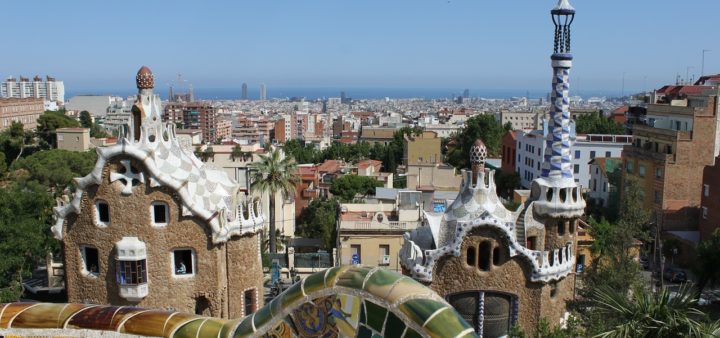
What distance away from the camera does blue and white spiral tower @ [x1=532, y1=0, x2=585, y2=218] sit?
23.7 metres

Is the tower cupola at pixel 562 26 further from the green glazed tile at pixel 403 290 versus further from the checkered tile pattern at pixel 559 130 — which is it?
the green glazed tile at pixel 403 290

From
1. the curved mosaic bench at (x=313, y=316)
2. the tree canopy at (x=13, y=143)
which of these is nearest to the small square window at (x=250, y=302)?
the curved mosaic bench at (x=313, y=316)

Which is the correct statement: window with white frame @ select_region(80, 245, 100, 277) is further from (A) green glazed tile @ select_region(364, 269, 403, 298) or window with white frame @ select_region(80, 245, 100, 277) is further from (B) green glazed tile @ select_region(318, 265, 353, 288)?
(A) green glazed tile @ select_region(364, 269, 403, 298)

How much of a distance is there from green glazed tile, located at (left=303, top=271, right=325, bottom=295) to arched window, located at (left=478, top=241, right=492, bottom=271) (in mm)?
12268

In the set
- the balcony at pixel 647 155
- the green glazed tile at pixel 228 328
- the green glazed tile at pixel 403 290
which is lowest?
the balcony at pixel 647 155

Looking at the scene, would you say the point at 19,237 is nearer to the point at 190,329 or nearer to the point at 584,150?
the point at 190,329

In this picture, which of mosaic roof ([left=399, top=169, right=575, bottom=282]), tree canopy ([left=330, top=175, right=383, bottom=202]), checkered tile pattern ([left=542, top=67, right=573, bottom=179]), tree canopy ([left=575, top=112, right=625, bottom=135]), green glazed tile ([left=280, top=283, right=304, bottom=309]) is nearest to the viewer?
green glazed tile ([left=280, top=283, right=304, bottom=309])

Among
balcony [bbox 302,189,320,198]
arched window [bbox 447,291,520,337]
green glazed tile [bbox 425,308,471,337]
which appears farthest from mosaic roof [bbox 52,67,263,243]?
balcony [bbox 302,189,320,198]

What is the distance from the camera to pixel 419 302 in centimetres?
970

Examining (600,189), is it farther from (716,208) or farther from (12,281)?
(12,281)

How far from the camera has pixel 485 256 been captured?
878 inches

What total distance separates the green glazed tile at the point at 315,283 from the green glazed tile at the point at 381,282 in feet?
2.83

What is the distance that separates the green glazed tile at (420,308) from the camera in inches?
376

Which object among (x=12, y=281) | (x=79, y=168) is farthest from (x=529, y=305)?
(x=79, y=168)
